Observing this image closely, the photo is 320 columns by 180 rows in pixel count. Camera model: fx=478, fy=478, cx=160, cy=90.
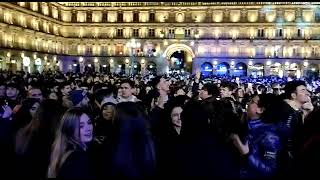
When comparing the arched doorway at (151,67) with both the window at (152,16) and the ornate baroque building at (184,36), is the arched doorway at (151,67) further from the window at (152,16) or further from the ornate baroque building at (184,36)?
the window at (152,16)

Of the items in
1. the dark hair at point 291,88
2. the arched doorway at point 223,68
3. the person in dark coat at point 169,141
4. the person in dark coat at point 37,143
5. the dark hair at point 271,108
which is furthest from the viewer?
the arched doorway at point 223,68

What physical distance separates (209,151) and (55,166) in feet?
4.81

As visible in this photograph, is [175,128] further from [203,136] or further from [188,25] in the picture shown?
[188,25]

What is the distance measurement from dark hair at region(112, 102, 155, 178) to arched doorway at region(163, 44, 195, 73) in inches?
3073

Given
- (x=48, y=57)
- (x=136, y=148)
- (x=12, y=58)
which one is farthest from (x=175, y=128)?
(x=48, y=57)

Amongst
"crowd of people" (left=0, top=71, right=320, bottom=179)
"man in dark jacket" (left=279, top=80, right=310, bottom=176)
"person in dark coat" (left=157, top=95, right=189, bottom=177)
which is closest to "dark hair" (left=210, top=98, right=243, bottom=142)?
"crowd of people" (left=0, top=71, right=320, bottom=179)

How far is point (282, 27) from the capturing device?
266ft

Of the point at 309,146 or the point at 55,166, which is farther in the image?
the point at 55,166

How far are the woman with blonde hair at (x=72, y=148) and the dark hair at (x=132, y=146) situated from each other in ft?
1.02

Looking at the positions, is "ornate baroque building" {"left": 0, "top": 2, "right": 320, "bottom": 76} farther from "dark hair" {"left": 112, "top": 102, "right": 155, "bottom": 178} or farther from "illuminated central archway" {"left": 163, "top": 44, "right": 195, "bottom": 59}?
"dark hair" {"left": 112, "top": 102, "right": 155, "bottom": 178}

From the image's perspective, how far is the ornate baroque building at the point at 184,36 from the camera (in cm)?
8025

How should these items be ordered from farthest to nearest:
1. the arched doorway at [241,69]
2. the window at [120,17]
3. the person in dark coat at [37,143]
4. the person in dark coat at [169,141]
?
1. the window at [120,17]
2. the arched doorway at [241,69]
3. the person in dark coat at [37,143]
4. the person in dark coat at [169,141]

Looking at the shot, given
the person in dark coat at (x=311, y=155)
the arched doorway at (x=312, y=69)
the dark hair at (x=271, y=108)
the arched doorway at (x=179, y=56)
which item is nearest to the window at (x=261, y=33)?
the arched doorway at (x=312, y=69)

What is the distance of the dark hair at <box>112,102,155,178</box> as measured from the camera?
458 centimetres
